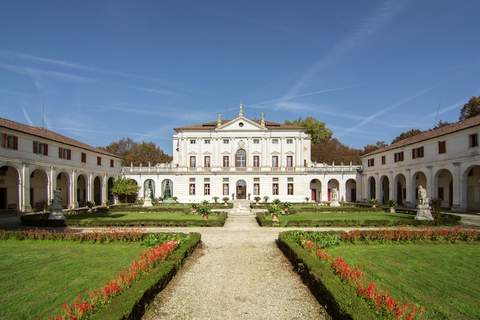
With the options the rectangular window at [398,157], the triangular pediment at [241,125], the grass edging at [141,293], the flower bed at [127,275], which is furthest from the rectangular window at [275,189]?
the grass edging at [141,293]

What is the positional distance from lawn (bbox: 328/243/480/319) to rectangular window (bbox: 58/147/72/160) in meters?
32.7

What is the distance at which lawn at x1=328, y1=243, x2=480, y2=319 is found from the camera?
23.7ft

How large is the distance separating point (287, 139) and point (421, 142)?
18.9 metres

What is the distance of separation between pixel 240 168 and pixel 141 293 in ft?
141

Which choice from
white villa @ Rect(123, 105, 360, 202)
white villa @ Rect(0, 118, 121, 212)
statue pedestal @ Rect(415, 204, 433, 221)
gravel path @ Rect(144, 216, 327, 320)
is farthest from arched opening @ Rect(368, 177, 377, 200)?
gravel path @ Rect(144, 216, 327, 320)

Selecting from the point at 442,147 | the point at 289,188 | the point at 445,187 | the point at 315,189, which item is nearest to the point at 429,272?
the point at 442,147

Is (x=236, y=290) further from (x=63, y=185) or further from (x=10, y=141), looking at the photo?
(x=63, y=185)

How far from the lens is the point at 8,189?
110ft

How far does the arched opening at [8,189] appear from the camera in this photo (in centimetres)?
3278

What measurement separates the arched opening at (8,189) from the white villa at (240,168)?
1811 centimetres

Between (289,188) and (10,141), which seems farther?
(289,188)

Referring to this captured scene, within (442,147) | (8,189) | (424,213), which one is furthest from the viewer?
(8,189)

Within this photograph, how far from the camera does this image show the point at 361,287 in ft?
23.7

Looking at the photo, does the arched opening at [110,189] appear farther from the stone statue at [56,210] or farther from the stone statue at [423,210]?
the stone statue at [423,210]
